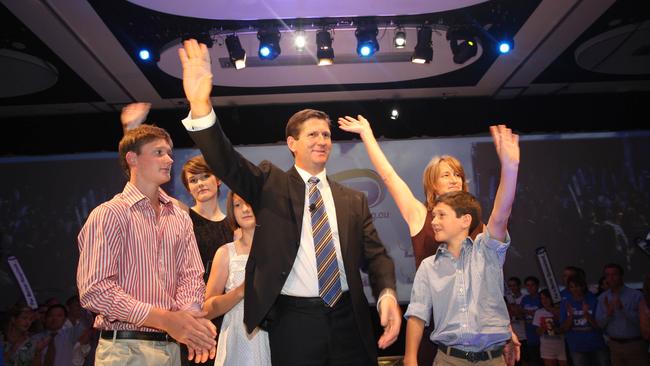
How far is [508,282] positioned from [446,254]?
6.31 metres

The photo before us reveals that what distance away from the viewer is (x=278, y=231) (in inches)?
110

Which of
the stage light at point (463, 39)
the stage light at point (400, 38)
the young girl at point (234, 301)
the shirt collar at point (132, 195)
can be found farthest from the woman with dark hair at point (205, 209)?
the stage light at point (463, 39)

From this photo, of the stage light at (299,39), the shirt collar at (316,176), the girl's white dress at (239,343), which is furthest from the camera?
the stage light at (299,39)

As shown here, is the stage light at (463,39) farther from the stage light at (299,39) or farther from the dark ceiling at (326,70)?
the stage light at (299,39)

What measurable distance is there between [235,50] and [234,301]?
4.81 meters

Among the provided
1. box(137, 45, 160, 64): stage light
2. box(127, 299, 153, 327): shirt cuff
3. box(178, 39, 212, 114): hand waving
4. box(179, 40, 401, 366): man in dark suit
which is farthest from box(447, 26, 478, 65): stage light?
box(127, 299, 153, 327): shirt cuff

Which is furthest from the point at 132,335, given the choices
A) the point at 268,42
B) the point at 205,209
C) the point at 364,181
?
the point at 364,181

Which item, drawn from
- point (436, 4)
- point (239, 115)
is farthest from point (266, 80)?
point (436, 4)

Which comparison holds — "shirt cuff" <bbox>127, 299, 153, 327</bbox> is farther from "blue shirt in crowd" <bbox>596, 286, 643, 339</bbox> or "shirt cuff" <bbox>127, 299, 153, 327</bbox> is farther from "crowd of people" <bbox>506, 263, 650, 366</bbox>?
"blue shirt in crowd" <bbox>596, 286, 643, 339</bbox>

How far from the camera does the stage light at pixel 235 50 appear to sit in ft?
23.7

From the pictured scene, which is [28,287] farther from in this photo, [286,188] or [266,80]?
[286,188]

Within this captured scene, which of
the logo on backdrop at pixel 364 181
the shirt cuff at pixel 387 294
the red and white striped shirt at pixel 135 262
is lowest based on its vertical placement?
the shirt cuff at pixel 387 294

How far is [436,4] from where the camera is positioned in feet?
21.7

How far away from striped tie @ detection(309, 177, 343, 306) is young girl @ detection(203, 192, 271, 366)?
542 millimetres
